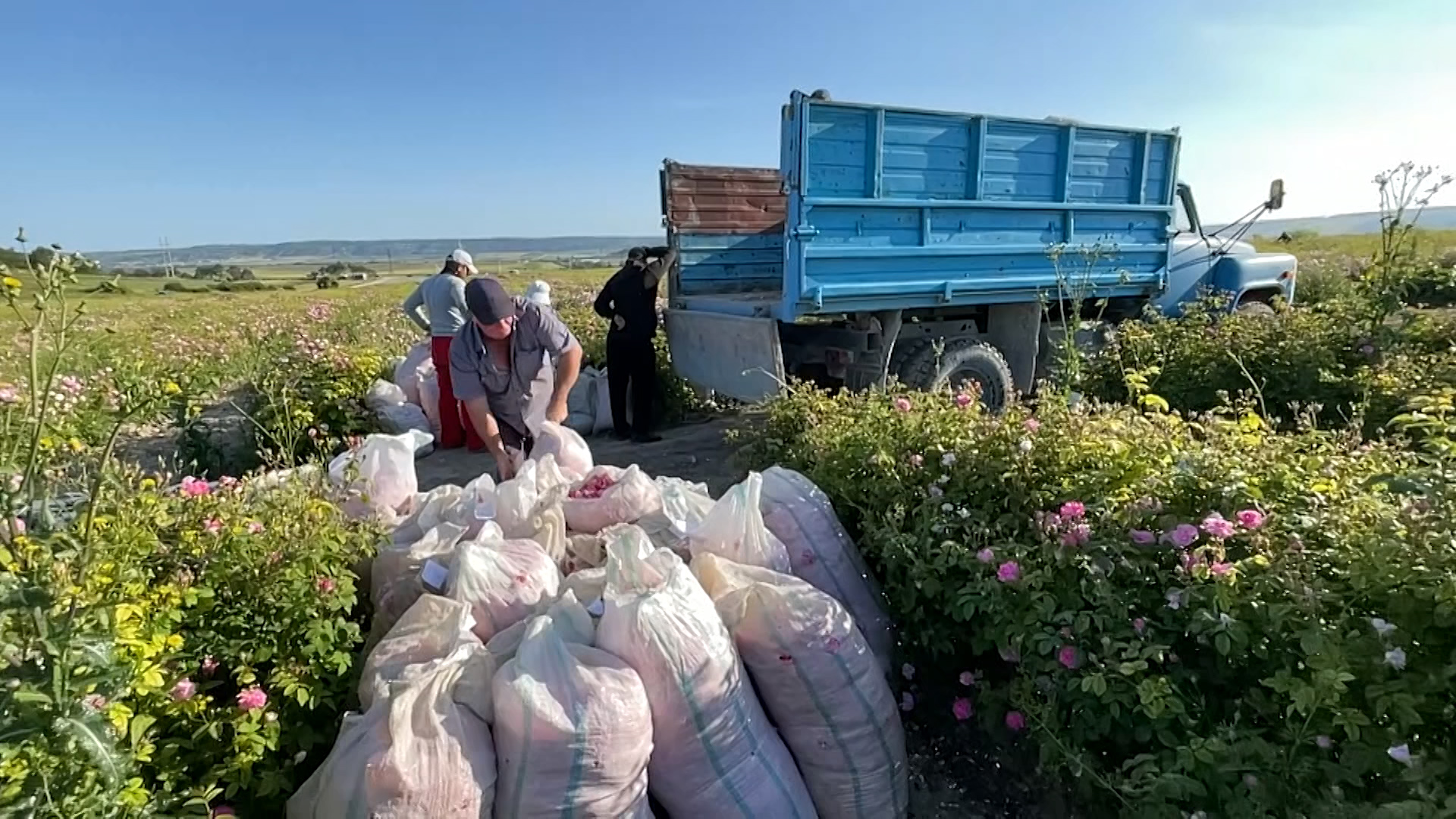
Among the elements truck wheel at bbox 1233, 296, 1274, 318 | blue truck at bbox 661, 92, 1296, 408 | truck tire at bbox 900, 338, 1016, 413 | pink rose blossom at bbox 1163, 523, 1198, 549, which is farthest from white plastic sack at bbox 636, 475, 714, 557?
truck wheel at bbox 1233, 296, 1274, 318

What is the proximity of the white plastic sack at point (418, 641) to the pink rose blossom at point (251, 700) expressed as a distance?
0.79 feet

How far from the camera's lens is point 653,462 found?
5.52 metres

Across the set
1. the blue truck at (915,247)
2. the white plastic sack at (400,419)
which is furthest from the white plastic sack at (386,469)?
the white plastic sack at (400,419)

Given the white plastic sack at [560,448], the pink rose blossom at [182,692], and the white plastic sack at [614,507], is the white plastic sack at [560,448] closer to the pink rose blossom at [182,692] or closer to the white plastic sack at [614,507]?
the white plastic sack at [614,507]

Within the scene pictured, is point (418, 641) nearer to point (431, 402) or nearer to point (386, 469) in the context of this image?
point (386, 469)

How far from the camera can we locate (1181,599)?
1854 millimetres

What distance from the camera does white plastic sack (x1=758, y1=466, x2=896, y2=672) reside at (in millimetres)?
2537

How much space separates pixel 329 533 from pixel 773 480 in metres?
1.32

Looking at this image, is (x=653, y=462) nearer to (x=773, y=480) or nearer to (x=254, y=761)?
(x=773, y=480)

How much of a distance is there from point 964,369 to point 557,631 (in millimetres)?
4093

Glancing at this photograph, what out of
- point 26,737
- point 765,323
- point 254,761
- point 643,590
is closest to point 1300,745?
point 643,590

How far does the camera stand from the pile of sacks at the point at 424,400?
585cm

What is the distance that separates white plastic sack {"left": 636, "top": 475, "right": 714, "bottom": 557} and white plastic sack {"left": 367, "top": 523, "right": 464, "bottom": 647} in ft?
2.07

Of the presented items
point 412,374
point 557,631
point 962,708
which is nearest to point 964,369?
point 962,708
